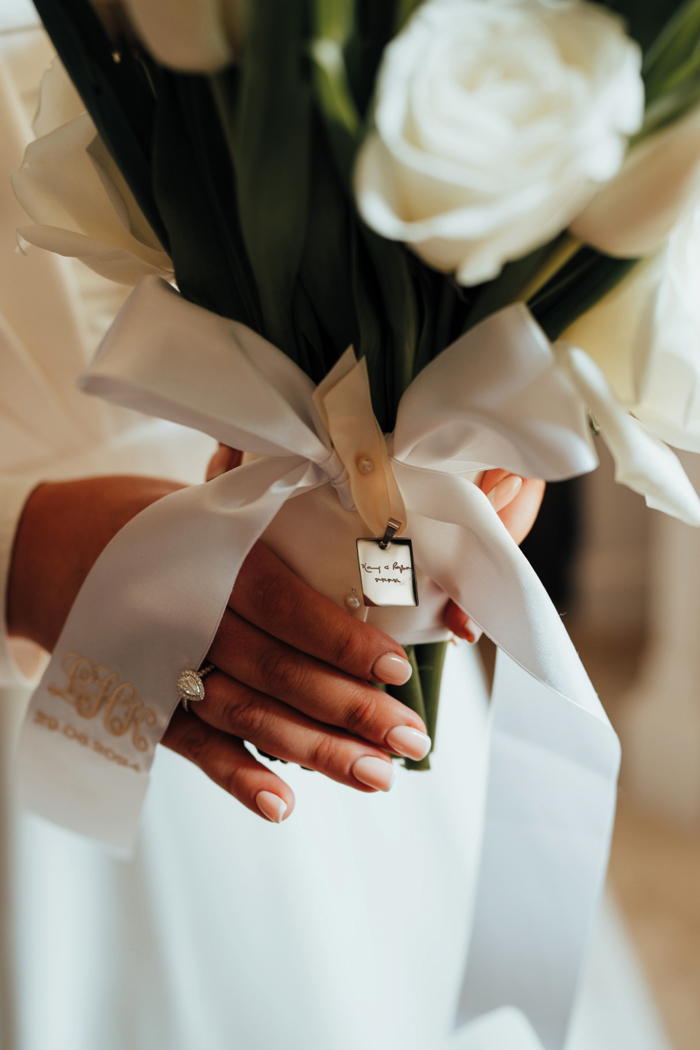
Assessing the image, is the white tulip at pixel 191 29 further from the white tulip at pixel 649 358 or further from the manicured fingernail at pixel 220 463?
the manicured fingernail at pixel 220 463

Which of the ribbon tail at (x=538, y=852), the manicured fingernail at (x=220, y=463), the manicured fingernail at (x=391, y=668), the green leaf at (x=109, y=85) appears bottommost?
the ribbon tail at (x=538, y=852)

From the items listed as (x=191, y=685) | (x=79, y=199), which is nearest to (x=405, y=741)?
(x=191, y=685)

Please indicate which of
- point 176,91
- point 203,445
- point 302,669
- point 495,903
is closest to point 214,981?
point 495,903

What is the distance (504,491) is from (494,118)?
27 cm

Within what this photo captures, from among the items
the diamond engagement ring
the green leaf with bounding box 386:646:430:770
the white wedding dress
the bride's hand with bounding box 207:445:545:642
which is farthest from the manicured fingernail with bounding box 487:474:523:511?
the white wedding dress

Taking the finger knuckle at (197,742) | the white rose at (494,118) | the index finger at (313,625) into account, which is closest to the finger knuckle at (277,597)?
the index finger at (313,625)

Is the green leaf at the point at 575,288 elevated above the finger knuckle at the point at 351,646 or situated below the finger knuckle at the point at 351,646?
above

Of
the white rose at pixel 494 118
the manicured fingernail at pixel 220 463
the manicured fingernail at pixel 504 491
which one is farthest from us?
the manicured fingernail at pixel 220 463

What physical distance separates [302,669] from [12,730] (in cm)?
37

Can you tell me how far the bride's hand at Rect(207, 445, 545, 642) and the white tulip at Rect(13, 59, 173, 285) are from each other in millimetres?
129

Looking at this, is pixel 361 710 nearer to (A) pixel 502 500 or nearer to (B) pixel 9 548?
(A) pixel 502 500

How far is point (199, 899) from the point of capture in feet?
2.11

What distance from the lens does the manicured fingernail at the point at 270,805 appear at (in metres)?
0.45

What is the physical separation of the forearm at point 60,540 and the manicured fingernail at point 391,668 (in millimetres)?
226
